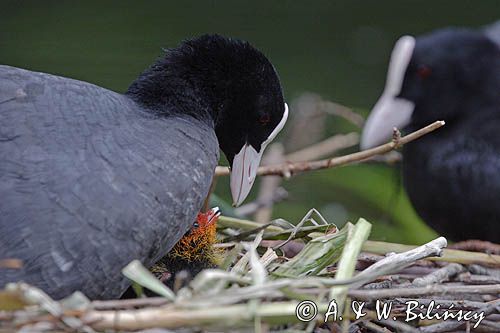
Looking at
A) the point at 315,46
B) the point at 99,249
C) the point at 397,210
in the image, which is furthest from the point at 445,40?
the point at 99,249

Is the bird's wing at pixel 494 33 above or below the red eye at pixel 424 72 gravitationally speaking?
above

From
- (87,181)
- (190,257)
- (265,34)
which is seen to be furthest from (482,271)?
(265,34)

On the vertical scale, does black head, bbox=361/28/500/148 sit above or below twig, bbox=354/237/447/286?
below

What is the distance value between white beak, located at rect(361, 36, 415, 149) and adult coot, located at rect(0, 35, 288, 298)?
1.18 meters

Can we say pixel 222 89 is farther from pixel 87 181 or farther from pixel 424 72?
pixel 424 72

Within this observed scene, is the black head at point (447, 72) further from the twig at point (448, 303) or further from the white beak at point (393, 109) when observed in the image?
the twig at point (448, 303)

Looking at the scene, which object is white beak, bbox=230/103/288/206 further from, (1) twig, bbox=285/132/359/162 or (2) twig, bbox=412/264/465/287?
(1) twig, bbox=285/132/359/162

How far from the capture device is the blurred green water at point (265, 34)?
3.74 meters

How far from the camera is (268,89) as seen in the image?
1750 mm

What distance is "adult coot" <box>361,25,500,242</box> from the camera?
108 inches

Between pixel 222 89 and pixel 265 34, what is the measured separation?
8.75 feet

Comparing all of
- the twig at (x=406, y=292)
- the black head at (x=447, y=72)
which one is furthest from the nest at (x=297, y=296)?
the black head at (x=447, y=72)

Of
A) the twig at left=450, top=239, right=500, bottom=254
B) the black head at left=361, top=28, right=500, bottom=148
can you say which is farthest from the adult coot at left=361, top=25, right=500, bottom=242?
the twig at left=450, top=239, right=500, bottom=254

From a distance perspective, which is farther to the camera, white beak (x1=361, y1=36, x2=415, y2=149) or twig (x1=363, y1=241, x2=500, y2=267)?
white beak (x1=361, y1=36, x2=415, y2=149)
